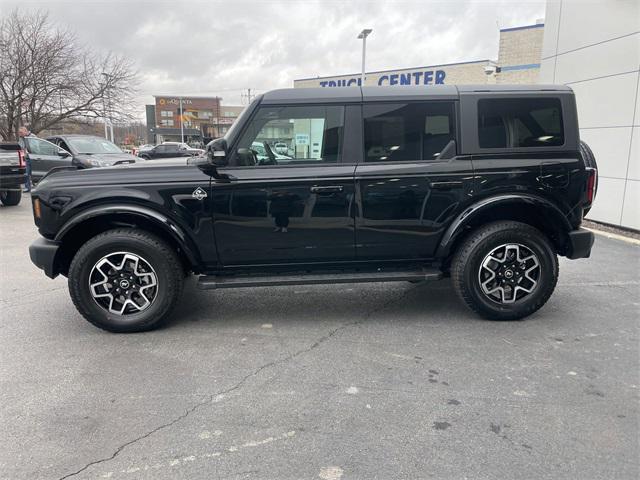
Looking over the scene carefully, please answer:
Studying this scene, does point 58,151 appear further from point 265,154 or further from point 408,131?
point 408,131

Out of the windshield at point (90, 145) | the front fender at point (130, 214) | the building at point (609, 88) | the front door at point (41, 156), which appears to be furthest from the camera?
the windshield at point (90, 145)

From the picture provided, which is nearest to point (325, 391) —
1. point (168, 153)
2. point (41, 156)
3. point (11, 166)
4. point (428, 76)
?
point (168, 153)

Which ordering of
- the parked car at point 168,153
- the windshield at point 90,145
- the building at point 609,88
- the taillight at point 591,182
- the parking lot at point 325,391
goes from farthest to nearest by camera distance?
1. the windshield at point 90,145
2. the building at point 609,88
3. the parked car at point 168,153
4. the taillight at point 591,182
5. the parking lot at point 325,391

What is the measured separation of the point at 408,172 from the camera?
12.7 feet

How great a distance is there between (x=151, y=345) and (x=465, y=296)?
265 cm

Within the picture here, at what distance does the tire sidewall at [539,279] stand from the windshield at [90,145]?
1222 centimetres

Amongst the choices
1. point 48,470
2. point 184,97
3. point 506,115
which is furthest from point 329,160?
point 184,97

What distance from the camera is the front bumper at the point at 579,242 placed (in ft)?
13.2

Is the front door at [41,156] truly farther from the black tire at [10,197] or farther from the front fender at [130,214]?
the front fender at [130,214]

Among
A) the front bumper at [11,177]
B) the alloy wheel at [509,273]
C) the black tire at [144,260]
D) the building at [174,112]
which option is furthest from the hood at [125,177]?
the building at [174,112]

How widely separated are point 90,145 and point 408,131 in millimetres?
12102

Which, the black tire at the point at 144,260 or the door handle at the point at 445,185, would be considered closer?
the black tire at the point at 144,260

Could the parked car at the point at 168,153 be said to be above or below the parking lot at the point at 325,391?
above

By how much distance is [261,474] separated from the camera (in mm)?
2248
